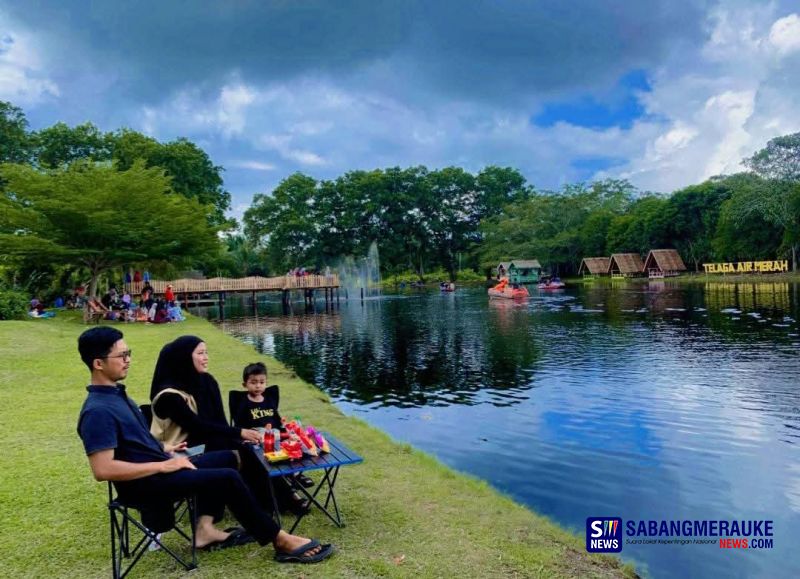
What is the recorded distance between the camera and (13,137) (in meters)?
38.9

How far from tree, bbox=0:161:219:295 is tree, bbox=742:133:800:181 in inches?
2057

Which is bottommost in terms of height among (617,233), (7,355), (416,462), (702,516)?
(702,516)

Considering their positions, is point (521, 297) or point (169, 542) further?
point (521, 297)

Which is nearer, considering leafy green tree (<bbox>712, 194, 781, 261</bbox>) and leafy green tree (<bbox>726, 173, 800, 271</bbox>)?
leafy green tree (<bbox>726, 173, 800, 271</bbox>)

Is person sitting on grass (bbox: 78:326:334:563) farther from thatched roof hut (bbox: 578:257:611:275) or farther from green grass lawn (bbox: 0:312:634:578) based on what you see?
thatched roof hut (bbox: 578:257:611:275)

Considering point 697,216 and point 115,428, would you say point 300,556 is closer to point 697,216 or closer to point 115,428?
point 115,428

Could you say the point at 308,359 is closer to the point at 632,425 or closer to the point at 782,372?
the point at 632,425

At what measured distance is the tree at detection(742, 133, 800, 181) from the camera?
52594mm

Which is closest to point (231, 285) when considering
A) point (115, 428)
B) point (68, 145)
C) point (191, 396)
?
point (68, 145)

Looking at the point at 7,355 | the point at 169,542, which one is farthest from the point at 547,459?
the point at 7,355

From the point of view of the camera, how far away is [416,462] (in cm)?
719

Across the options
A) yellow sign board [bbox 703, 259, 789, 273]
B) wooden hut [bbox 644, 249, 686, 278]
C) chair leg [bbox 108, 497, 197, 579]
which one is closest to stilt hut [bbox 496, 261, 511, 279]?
wooden hut [bbox 644, 249, 686, 278]

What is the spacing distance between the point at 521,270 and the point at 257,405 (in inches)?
2655

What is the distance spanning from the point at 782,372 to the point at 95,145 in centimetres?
4344
